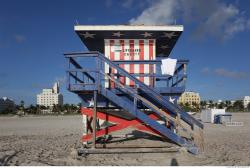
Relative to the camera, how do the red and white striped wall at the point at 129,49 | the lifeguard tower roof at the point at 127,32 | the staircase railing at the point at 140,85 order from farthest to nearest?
the red and white striped wall at the point at 129,49, the lifeguard tower roof at the point at 127,32, the staircase railing at the point at 140,85

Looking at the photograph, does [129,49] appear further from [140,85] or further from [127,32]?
[140,85]

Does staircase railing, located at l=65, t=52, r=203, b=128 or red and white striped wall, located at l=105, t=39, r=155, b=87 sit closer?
staircase railing, located at l=65, t=52, r=203, b=128

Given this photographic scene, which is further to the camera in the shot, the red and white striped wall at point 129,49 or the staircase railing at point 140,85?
the red and white striped wall at point 129,49

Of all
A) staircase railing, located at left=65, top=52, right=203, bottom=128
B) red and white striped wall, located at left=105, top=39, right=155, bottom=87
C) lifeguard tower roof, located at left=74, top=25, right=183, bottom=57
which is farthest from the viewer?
red and white striped wall, located at left=105, top=39, right=155, bottom=87

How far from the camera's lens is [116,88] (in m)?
10.1

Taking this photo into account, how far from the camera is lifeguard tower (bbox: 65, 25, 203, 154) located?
944 centimetres

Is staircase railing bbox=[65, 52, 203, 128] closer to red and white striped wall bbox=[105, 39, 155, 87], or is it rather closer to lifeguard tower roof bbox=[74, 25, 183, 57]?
lifeguard tower roof bbox=[74, 25, 183, 57]

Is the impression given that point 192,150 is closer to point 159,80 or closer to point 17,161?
point 159,80

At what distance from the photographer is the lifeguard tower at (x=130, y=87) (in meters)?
9.44

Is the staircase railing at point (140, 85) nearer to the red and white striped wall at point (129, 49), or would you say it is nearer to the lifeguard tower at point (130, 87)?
the lifeguard tower at point (130, 87)

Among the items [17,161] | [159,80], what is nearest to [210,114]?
[159,80]

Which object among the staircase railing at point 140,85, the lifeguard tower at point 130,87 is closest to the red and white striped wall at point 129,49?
the lifeguard tower at point 130,87

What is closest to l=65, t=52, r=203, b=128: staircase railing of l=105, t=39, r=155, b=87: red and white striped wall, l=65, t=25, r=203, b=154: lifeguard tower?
l=65, t=25, r=203, b=154: lifeguard tower

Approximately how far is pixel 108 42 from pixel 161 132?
3921mm
